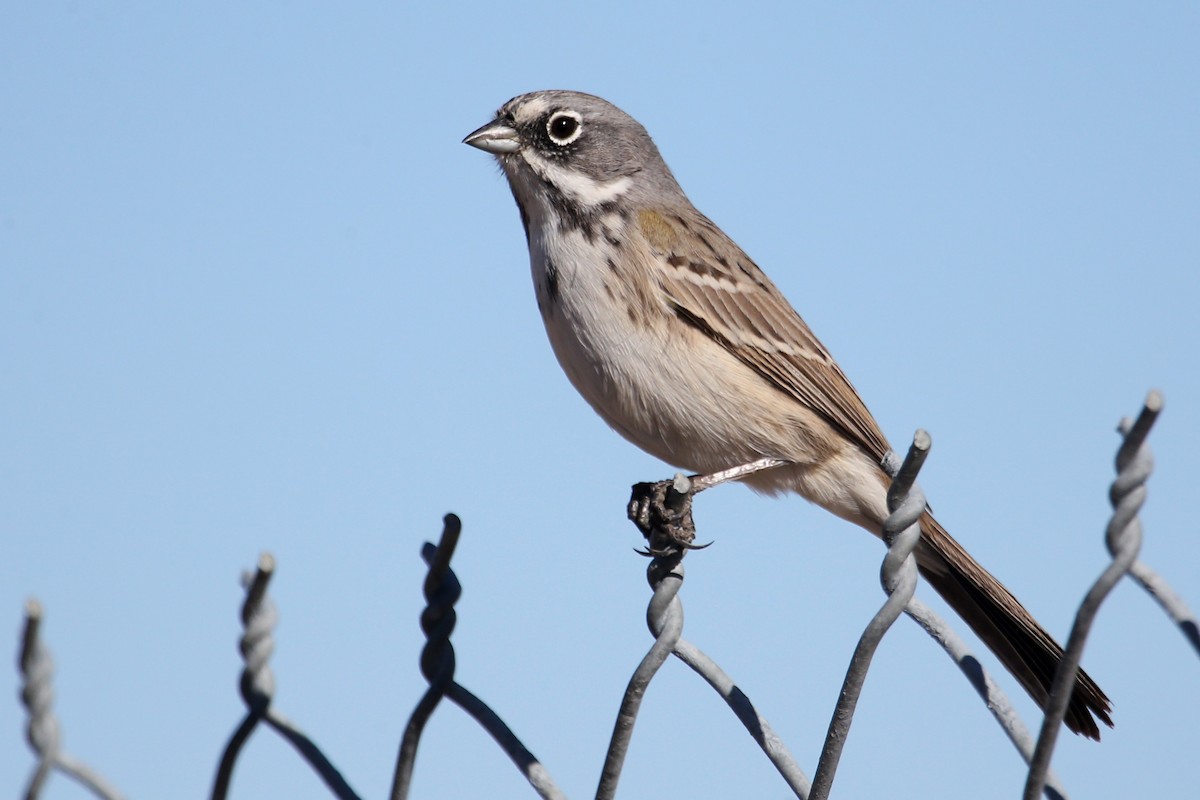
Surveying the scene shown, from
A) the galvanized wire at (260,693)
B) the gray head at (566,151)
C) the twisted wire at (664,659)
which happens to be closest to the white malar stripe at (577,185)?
the gray head at (566,151)

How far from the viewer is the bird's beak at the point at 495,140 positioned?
6.45 metres

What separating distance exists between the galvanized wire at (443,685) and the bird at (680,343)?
3114 millimetres

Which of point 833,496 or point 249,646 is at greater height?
point 833,496

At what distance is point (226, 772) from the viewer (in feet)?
8.76

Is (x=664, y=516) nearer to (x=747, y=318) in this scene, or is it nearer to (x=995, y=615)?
(x=995, y=615)

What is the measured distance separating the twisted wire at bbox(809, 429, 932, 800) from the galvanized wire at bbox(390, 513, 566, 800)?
0.59 m

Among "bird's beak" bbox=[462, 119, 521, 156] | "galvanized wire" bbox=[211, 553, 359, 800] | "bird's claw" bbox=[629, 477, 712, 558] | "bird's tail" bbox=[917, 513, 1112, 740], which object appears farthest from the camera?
"bird's beak" bbox=[462, 119, 521, 156]

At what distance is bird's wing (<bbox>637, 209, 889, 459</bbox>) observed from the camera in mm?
6312

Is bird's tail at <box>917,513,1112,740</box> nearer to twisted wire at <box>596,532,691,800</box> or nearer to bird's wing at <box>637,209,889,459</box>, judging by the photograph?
bird's wing at <box>637,209,889,459</box>

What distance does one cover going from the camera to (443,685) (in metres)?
2.63

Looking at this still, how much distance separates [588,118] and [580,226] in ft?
3.14

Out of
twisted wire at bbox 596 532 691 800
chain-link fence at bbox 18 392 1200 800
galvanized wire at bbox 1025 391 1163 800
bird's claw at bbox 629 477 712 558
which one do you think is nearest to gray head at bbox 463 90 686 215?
bird's claw at bbox 629 477 712 558

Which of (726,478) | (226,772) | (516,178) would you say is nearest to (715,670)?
(226,772)

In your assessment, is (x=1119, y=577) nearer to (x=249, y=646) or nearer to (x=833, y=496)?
(x=249, y=646)
